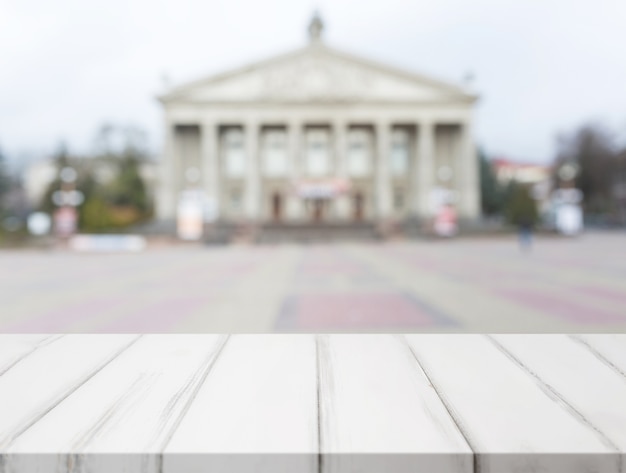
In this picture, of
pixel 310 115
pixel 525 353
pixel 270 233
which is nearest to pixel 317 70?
pixel 310 115

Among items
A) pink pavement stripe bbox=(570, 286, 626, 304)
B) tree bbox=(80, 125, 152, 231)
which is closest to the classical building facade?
tree bbox=(80, 125, 152, 231)

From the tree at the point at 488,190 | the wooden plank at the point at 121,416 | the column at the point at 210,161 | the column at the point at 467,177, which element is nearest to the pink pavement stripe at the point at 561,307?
the wooden plank at the point at 121,416

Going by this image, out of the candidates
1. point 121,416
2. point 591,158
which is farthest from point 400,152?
point 121,416

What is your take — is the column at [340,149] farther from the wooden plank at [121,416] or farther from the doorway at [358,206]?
the wooden plank at [121,416]

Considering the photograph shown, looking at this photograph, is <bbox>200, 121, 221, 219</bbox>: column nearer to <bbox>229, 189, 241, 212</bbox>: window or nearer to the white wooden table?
<bbox>229, 189, 241, 212</bbox>: window

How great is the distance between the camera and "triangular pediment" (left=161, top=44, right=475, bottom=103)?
43.2 m

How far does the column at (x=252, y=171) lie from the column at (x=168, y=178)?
675 cm

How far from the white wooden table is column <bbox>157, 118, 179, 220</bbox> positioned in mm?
42580

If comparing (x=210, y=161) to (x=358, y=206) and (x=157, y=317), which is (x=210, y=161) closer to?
(x=358, y=206)

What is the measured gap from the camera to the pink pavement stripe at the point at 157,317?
6.38 metres

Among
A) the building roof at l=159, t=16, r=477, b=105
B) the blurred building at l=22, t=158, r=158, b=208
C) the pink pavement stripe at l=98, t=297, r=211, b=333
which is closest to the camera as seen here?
the pink pavement stripe at l=98, t=297, r=211, b=333

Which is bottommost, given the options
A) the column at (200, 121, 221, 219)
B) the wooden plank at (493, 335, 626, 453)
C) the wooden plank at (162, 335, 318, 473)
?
the wooden plank at (493, 335, 626, 453)

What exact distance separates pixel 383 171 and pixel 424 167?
152 inches

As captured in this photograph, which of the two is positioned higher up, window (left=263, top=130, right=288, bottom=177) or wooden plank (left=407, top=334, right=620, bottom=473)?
window (left=263, top=130, right=288, bottom=177)
